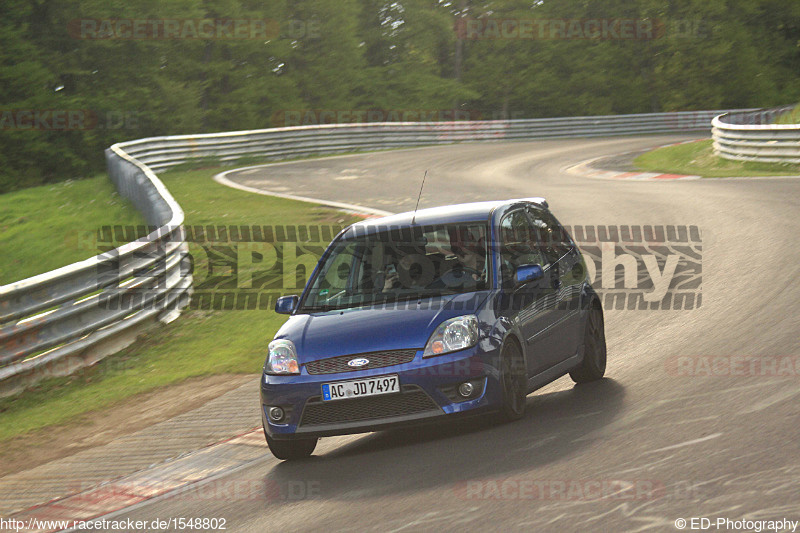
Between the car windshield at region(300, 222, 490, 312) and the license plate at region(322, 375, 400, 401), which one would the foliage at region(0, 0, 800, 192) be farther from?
the license plate at region(322, 375, 400, 401)

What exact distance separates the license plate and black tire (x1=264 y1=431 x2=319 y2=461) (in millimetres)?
472

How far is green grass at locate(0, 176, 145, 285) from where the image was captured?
60.4ft

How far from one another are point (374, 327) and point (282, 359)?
0.70m

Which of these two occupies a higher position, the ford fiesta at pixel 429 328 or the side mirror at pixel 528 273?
the side mirror at pixel 528 273

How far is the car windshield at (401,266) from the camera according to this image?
798cm

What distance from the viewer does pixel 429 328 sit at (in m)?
7.30

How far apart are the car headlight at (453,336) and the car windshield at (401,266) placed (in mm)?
511

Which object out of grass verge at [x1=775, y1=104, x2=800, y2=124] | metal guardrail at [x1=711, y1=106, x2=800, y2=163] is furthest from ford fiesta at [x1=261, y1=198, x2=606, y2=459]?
grass verge at [x1=775, y1=104, x2=800, y2=124]
